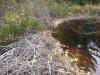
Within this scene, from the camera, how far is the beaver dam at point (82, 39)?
654 centimetres

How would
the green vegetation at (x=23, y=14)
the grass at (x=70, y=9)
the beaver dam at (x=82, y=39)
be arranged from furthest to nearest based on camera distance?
the grass at (x=70, y=9) → the green vegetation at (x=23, y=14) → the beaver dam at (x=82, y=39)

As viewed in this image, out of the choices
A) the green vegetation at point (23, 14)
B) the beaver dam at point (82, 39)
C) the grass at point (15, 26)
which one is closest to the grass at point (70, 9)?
the green vegetation at point (23, 14)

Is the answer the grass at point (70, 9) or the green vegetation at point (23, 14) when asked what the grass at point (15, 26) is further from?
the grass at point (70, 9)

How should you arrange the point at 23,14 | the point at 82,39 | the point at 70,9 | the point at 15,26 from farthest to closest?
the point at 70,9 < the point at 82,39 < the point at 23,14 < the point at 15,26

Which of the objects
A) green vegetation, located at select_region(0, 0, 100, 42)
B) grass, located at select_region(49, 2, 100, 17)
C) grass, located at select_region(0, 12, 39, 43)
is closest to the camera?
grass, located at select_region(0, 12, 39, 43)

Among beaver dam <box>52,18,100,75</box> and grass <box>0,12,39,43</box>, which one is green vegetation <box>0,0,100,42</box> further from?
beaver dam <box>52,18,100,75</box>

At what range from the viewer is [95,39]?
28.5ft

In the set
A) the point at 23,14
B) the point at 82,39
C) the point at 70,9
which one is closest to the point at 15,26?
Answer: the point at 23,14

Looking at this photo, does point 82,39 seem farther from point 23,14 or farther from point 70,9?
point 70,9

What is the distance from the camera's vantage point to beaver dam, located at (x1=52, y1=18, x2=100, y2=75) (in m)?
6.54

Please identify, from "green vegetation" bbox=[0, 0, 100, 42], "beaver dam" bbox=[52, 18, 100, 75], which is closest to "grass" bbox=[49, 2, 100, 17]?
"green vegetation" bbox=[0, 0, 100, 42]

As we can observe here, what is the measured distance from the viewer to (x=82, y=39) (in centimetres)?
875

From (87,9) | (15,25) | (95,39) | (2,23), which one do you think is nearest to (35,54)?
(15,25)

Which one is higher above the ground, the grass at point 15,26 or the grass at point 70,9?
the grass at point 15,26
